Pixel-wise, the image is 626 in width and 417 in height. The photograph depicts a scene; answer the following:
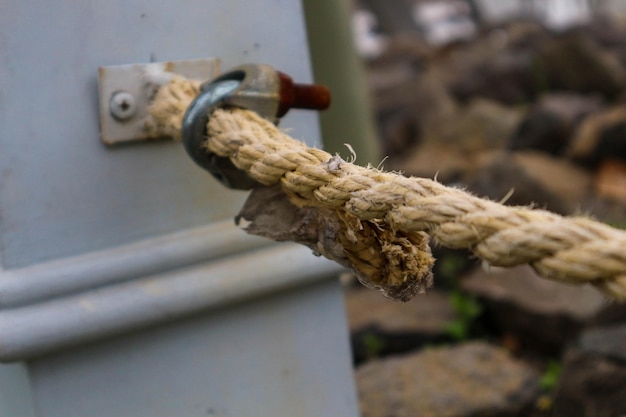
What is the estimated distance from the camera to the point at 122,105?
3.18ft

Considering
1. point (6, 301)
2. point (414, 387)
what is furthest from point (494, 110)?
point (6, 301)

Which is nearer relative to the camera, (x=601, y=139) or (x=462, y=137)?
(x=601, y=139)

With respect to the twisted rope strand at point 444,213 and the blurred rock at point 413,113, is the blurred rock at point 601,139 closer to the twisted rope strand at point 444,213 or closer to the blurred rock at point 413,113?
the blurred rock at point 413,113

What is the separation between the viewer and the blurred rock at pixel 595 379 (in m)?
1.41

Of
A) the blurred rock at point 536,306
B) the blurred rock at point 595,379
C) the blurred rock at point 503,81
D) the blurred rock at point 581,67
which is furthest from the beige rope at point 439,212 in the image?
the blurred rock at point 503,81

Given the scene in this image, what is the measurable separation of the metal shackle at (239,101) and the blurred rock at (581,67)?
388 centimetres

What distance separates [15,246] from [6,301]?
0.22 feet

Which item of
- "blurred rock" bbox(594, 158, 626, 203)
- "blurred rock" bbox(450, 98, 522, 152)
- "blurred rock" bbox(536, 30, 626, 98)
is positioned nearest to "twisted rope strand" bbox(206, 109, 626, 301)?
"blurred rock" bbox(594, 158, 626, 203)

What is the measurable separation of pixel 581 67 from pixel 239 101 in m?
4.07

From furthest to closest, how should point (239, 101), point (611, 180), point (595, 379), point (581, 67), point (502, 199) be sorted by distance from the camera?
1. point (581, 67)
2. point (611, 180)
3. point (595, 379)
4. point (502, 199)
5. point (239, 101)

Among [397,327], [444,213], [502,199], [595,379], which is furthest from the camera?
[397,327]

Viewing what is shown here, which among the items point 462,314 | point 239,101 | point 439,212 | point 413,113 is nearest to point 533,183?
point 462,314

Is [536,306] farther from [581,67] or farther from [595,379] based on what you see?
[581,67]

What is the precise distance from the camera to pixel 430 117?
4.52 m
